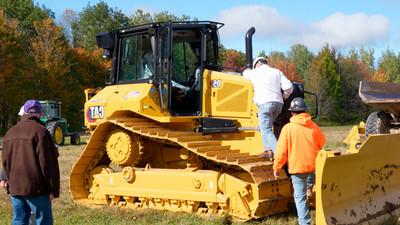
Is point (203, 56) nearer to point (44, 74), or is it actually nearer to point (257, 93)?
point (257, 93)

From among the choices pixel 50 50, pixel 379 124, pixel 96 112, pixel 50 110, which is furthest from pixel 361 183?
pixel 50 50

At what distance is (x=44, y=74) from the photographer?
46.9 m

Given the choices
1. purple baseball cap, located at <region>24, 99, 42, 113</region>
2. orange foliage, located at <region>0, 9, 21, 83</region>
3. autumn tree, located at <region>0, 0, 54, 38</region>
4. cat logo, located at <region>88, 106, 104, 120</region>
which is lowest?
cat logo, located at <region>88, 106, 104, 120</region>

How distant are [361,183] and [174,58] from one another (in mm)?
3445

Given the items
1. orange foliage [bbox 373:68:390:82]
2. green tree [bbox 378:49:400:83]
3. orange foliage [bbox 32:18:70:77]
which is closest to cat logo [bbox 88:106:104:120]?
orange foliage [bbox 32:18:70:77]

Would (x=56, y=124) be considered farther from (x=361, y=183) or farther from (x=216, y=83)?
(x=361, y=183)

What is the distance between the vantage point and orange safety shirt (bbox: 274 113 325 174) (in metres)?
6.49

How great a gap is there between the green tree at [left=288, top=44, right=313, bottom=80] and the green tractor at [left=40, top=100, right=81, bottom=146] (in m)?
51.1

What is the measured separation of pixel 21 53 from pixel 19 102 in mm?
4233

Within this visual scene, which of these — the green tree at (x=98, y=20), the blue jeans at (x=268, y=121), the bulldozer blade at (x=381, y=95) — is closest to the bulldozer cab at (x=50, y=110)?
the bulldozer blade at (x=381, y=95)

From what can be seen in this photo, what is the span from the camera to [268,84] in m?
7.75

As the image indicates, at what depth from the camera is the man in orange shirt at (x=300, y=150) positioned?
6496mm

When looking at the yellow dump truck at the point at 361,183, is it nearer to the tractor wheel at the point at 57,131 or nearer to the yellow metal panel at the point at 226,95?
the yellow metal panel at the point at 226,95

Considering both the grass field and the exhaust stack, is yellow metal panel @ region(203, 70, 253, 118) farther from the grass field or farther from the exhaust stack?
the grass field
